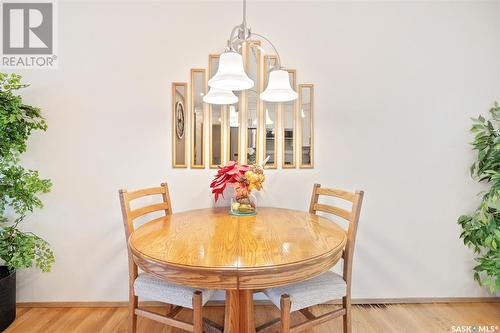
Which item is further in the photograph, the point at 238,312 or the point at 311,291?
the point at 311,291

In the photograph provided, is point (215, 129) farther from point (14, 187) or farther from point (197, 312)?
point (14, 187)

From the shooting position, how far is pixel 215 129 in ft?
6.49

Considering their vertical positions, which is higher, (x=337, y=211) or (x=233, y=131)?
(x=233, y=131)

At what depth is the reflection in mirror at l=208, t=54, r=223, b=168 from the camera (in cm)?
197

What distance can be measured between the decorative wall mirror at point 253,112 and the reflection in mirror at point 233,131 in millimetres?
72

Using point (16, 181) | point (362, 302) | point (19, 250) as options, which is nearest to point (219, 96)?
point (16, 181)

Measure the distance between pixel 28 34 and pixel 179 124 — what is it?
1379mm

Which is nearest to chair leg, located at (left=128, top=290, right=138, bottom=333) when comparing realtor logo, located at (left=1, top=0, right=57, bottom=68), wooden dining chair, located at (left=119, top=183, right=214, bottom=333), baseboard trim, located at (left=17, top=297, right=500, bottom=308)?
wooden dining chair, located at (left=119, top=183, right=214, bottom=333)

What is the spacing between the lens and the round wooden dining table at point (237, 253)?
89 cm

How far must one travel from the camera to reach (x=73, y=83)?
6.39 ft

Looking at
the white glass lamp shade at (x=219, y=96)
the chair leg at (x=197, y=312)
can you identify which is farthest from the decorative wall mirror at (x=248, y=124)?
the chair leg at (x=197, y=312)

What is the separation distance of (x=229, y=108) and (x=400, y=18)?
156 centimetres

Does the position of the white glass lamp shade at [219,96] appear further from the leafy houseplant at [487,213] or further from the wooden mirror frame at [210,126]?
the leafy houseplant at [487,213]

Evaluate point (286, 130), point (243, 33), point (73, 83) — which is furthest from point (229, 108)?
point (73, 83)
